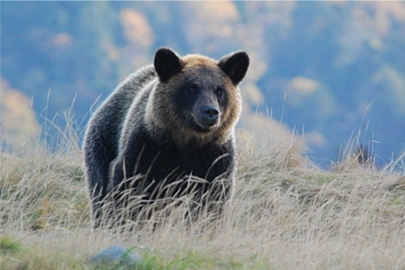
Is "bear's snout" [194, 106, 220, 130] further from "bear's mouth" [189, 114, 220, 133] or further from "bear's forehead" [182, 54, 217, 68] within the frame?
"bear's forehead" [182, 54, 217, 68]

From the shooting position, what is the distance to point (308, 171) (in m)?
10.7

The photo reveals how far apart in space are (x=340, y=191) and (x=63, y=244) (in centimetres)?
472

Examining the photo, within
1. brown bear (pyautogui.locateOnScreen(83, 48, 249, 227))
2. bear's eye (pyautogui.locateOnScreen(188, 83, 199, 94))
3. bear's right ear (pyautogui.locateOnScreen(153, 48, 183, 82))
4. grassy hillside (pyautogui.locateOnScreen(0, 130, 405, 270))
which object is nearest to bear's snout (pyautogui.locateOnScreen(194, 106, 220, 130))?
brown bear (pyautogui.locateOnScreen(83, 48, 249, 227))

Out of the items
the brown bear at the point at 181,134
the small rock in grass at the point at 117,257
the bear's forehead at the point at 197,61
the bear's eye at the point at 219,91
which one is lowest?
the small rock in grass at the point at 117,257

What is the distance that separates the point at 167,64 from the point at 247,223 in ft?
5.74

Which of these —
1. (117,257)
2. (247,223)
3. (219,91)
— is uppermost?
(219,91)

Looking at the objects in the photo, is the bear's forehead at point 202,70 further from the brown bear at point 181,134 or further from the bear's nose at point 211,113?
the bear's nose at point 211,113

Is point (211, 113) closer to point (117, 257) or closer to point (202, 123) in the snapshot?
point (202, 123)

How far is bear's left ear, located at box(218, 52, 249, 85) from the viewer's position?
26.4 ft

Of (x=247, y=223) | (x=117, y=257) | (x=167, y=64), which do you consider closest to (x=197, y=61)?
(x=167, y=64)

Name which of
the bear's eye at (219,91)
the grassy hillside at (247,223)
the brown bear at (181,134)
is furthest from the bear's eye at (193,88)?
the grassy hillside at (247,223)

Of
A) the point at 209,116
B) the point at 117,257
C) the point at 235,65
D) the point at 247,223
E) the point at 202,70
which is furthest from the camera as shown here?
the point at 235,65

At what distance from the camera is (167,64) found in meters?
7.95

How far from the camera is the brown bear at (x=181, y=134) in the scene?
25.1 feet
